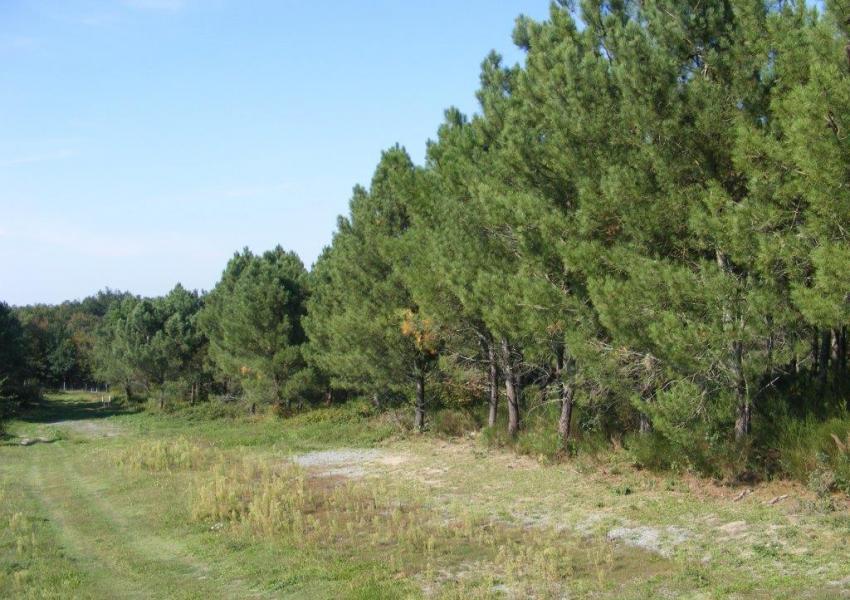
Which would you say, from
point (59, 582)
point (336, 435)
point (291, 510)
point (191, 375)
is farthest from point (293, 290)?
point (59, 582)

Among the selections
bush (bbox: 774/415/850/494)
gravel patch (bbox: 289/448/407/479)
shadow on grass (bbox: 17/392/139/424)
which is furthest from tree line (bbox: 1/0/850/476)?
shadow on grass (bbox: 17/392/139/424)

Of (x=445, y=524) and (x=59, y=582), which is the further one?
(x=445, y=524)

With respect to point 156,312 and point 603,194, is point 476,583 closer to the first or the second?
point 603,194

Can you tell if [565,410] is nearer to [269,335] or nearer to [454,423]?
[454,423]

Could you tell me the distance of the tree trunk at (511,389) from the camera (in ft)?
62.6

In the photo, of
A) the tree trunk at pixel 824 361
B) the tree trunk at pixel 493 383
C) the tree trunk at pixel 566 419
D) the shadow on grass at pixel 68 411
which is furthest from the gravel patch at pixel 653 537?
the shadow on grass at pixel 68 411

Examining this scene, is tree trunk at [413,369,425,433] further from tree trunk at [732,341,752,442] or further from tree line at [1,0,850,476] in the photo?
tree trunk at [732,341,752,442]

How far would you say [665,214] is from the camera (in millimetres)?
11477

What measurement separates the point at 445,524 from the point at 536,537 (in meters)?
1.73

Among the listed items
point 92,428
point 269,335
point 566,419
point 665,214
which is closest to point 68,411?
point 92,428

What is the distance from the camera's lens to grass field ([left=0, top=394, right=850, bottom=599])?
25.2 ft

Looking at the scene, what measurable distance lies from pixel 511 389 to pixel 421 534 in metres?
9.39

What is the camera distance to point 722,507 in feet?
33.4

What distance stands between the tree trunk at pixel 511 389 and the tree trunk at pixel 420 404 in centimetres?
515
